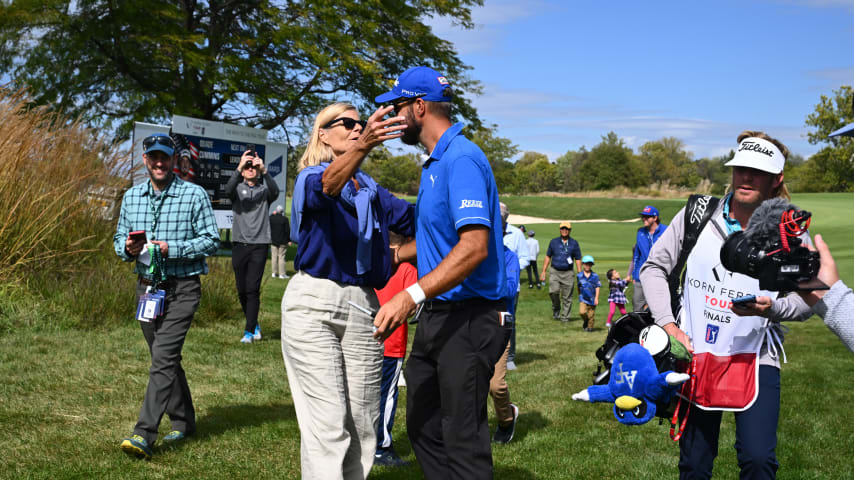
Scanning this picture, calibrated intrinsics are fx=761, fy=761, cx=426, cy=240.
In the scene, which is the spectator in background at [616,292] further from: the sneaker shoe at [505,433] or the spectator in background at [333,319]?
the spectator in background at [333,319]

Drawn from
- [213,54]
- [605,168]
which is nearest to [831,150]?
[605,168]

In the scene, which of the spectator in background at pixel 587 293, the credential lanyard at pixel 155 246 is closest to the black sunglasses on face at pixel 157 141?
the credential lanyard at pixel 155 246

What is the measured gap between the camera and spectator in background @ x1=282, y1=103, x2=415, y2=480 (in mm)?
3789

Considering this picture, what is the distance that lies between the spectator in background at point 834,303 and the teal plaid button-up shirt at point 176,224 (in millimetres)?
4239

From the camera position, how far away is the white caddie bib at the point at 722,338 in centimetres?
361

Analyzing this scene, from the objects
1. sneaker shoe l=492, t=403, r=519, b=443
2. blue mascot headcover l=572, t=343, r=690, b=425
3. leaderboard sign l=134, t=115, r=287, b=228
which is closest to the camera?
blue mascot headcover l=572, t=343, r=690, b=425

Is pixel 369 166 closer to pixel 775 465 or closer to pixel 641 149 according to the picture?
pixel 641 149

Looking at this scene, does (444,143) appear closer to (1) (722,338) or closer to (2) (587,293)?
(1) (722,338)

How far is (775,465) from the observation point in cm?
360

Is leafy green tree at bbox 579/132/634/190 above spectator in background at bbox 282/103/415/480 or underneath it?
above

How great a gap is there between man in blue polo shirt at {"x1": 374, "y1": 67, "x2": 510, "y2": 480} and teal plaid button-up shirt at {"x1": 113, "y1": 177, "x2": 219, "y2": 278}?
2552 mm

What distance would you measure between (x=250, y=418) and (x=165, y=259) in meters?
1.80

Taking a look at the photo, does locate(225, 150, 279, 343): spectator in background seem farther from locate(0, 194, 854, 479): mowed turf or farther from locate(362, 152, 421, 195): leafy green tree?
locate(362, 152, 421, 195): leafy green tree

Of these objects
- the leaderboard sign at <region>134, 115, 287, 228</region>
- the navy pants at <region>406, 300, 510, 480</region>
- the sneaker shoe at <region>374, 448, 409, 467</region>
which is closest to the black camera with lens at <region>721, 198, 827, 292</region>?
the navy pants at <region>406, 300, 510, 480</region>
